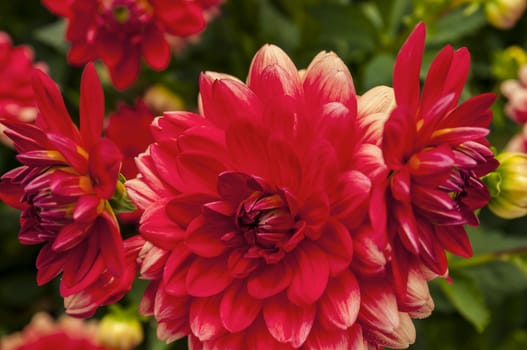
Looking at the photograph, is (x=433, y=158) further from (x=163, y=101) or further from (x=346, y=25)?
(x=163, y=101)

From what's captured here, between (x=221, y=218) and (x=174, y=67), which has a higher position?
(x=221, y=218)

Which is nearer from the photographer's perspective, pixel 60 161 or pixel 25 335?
pixel 60 161

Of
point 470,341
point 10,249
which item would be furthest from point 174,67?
point 470,341

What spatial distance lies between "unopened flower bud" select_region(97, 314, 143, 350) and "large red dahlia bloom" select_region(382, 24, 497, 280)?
554 mm

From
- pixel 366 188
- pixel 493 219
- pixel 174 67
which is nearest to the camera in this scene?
pixel 366 188

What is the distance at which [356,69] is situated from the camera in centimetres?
133

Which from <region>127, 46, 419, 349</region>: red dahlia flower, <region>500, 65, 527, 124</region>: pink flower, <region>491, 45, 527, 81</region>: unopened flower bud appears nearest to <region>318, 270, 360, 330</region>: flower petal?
<region>127, 46, 419, 349</region>: red dahlia flower

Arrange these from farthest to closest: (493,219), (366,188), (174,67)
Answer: (174,67) → (493,219) → (366,188)

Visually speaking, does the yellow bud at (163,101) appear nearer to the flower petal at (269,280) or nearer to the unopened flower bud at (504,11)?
the unopened flower bud at (504,11)

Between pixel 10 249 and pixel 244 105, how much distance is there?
3.44 ft

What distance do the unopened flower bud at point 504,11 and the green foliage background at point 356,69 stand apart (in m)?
0.05

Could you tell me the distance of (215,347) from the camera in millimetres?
639

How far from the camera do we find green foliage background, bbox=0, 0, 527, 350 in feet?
3.64

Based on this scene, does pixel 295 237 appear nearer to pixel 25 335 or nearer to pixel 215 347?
pixel 215 347
